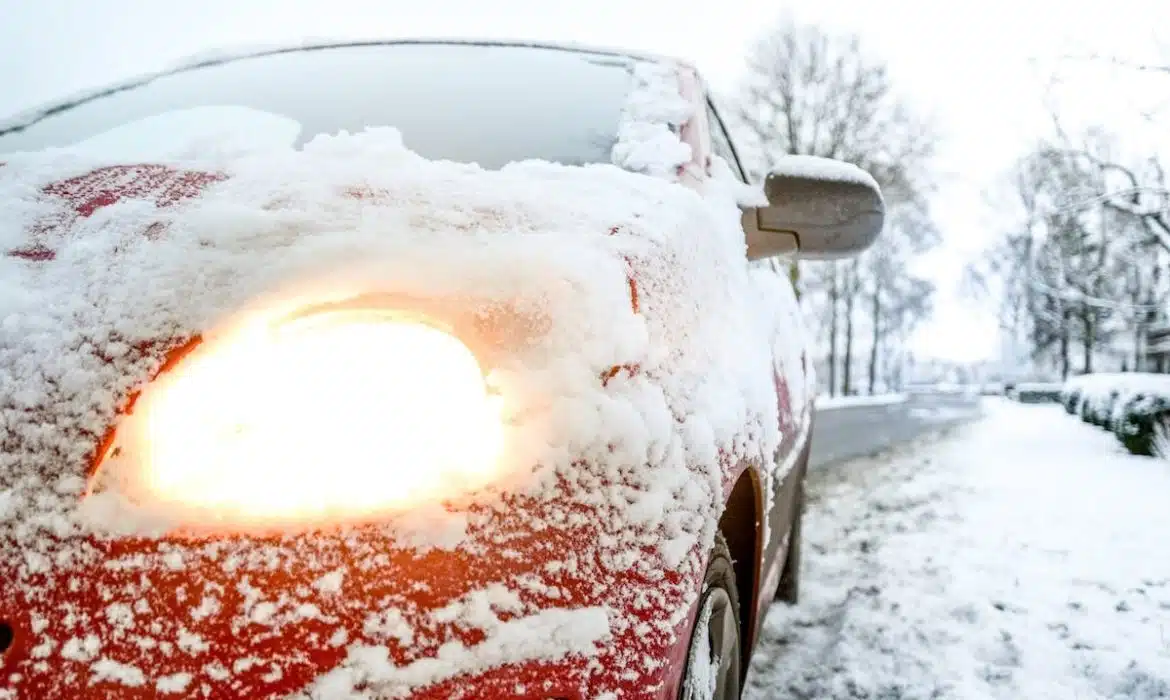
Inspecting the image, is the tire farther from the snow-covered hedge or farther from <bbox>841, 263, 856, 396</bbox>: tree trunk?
<bbox>841, 263, 856, 396</bbox>: tree trunk

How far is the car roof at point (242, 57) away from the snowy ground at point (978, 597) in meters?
2.08

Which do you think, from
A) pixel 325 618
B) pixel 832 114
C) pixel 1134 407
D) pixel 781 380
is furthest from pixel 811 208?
pixel 832 114

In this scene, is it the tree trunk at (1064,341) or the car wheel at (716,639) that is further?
the tree trunk at (1064,341)

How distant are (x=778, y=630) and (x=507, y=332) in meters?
2.64

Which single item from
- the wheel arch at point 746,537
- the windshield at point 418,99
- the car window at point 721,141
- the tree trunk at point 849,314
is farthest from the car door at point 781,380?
the tree trunk at point 849,314

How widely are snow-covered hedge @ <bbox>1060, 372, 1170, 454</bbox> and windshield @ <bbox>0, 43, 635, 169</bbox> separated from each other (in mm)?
9331

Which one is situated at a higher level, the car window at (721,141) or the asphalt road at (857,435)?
the car window at (721,141)

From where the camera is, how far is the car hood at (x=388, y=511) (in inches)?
34.7

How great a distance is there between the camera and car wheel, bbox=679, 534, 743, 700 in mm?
1311

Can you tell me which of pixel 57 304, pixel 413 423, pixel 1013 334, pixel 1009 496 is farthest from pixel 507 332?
pixel 1013 334

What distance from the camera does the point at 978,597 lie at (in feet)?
12.1

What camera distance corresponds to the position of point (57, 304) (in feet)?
3.46

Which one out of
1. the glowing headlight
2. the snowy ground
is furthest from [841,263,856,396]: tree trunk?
the glowing headlight

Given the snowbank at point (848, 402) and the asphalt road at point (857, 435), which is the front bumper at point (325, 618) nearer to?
the asphalt road at point (857, 435)
